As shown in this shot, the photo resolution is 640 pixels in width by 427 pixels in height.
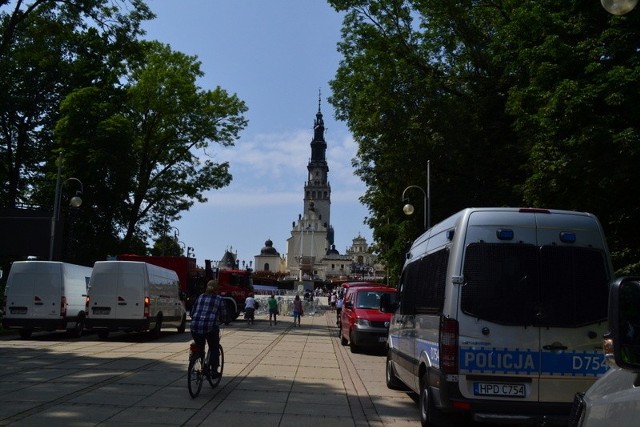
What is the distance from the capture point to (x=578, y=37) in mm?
23484

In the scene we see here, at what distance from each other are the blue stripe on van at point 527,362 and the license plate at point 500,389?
137 millimetres

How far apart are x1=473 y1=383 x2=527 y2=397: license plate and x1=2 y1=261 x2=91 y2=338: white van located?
57.1 ft

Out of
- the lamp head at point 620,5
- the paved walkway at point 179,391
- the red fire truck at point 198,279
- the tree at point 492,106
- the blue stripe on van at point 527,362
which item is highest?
the tree at point 492,106

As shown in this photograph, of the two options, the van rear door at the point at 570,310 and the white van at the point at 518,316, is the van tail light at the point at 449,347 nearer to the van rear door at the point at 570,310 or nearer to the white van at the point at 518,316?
the white van at the point at 518,316

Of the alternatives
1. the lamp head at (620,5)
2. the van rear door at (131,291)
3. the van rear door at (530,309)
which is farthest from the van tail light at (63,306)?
the lamp head at (620,5)

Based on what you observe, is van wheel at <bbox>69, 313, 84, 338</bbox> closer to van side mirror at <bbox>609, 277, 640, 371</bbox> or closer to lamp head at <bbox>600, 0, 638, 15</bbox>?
lamp head at <bbox>600, 0, 638, 15</bbox>

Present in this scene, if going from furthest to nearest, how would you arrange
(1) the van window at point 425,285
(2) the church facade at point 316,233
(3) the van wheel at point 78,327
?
(2) the church facade at point 316,233 → (3) the van wheel at point 78,327 → (1) the van window at point 425,285

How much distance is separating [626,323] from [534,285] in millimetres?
4956

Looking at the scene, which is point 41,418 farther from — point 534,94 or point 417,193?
point 417,193

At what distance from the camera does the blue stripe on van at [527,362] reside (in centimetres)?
789

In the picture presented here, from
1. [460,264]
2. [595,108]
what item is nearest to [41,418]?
[460,264]

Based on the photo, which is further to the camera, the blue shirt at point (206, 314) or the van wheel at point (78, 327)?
the van wheel at point (78, 327)

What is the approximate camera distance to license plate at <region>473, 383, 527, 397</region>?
25.9 ft

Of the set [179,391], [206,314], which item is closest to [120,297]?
[179,391]
